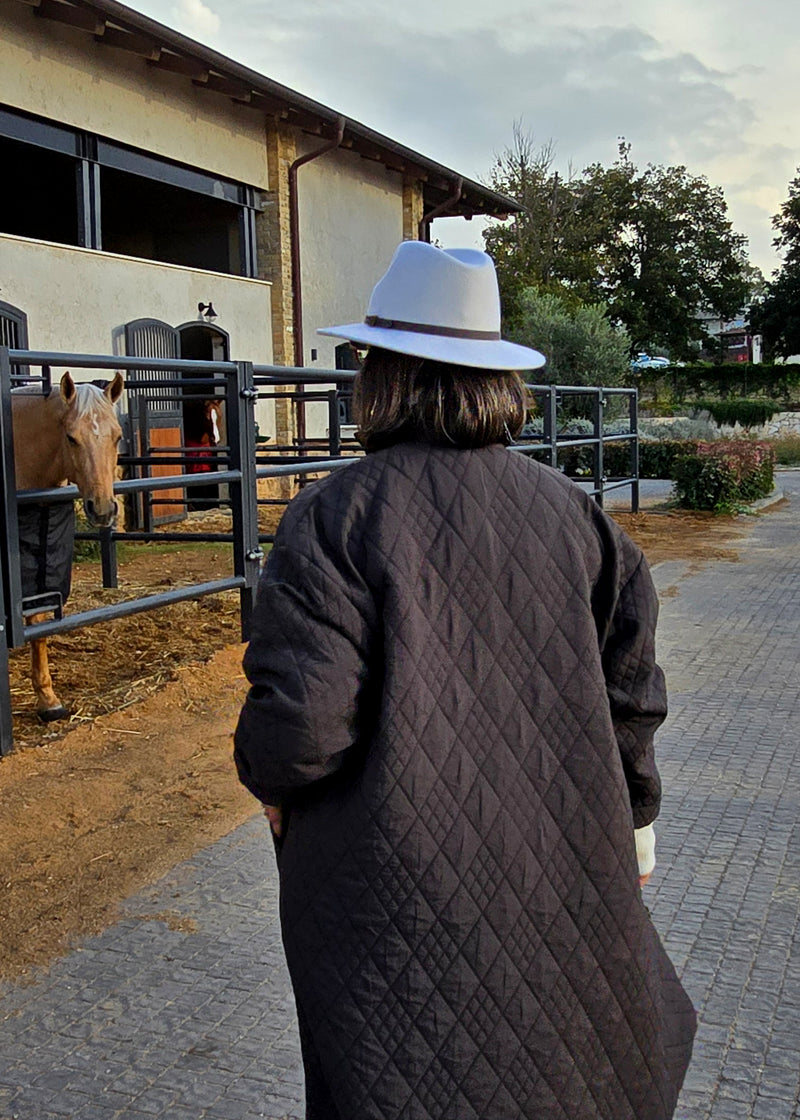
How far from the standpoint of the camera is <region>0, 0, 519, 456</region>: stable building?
12.9m

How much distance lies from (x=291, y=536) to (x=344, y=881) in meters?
0.50

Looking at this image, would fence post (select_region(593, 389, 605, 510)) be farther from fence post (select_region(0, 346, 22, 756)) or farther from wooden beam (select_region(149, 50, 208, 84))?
fence post (select_region(0, 346, 22, 756))

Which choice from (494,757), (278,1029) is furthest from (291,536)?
(278,1029)

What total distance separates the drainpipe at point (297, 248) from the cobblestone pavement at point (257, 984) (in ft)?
44.6

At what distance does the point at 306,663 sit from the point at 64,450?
15.5 ft

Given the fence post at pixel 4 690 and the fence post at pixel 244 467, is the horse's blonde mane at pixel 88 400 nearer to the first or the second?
the fence post at pixel 244 467

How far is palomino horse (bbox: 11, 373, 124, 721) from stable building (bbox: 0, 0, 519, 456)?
6717mm

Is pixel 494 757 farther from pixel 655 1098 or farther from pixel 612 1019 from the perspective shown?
pixel 655 1098

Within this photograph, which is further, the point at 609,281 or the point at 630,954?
the point at 609,281

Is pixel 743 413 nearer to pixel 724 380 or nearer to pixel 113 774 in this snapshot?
pixel 724 380

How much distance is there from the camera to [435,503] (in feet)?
5.58

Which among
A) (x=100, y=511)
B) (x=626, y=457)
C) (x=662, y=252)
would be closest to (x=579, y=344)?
(x=626, y=457)

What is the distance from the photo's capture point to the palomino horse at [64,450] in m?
5.92

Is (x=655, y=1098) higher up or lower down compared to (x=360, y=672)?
lower down
